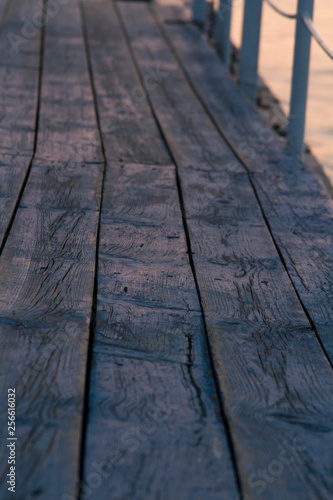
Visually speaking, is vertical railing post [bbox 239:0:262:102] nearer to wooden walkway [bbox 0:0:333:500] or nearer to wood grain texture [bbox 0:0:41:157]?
wooden walkway [bbox 0:0:333:500]

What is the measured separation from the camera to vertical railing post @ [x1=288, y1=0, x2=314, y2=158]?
8.14ft

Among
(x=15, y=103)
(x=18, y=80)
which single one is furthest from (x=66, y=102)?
(x=18, y=80)

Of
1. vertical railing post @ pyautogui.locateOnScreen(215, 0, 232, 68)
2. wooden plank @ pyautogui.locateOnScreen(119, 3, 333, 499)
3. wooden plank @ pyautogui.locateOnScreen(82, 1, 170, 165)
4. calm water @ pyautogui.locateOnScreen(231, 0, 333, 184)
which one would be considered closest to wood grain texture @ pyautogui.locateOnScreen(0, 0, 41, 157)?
wooden plank @ pyautogui.locateOnScreen(82, 1, 170, 165)

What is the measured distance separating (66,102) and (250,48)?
1024 millimetres

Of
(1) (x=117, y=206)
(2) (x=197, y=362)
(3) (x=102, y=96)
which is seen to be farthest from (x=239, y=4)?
(2) (x=197, y=362)

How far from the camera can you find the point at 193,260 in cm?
166

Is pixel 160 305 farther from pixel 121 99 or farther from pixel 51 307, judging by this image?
pixel 121 99

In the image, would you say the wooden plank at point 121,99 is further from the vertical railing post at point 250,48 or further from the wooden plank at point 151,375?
the wooden plank at point 151,375

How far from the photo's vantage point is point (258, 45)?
329 cm

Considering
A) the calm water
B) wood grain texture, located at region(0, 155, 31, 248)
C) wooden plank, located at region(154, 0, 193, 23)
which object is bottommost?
the calm water

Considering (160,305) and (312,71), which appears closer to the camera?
(160,305)

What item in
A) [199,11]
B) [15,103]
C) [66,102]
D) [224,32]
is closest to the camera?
[15,103]

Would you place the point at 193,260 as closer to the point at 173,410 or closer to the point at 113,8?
the point at 173,410

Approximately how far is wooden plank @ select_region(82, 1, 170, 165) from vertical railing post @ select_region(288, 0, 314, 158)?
541 mm
